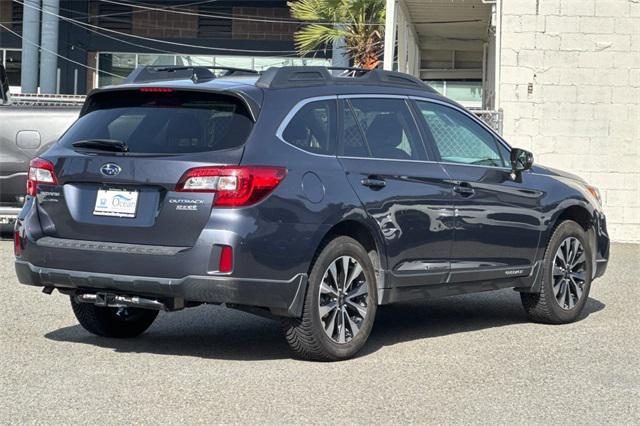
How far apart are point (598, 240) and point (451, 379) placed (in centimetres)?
333

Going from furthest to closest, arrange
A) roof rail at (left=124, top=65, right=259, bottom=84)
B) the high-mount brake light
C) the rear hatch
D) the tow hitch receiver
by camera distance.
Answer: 1. roof rail at (left=124, top=65, right=259, bottom=84)
2. the high-mount brake light
3. the tow hitch receiver
4. the rear hatch

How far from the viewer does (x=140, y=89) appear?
26.3 ft

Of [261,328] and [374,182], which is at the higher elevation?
[374,182]

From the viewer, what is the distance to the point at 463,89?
3391 cm

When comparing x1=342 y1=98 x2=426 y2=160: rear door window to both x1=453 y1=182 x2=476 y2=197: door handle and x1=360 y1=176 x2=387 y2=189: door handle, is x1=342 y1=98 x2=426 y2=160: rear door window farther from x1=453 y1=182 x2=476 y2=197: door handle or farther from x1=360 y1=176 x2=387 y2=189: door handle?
x1=453 y1=182 x2=476 y2=197: door handle

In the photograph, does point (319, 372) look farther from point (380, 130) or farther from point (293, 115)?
point (380, 130)

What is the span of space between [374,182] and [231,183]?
1.16 meters

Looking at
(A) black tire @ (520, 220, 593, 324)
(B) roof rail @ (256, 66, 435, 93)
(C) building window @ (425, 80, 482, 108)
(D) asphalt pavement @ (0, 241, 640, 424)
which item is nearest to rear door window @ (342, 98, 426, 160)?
(B) roof rail @ (256, 66, 435, 93)

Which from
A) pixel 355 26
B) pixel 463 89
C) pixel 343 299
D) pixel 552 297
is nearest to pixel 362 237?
pixel 343 299

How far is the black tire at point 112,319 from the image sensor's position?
859cm

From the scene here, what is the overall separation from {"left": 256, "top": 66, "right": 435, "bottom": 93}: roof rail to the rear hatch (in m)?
0.38

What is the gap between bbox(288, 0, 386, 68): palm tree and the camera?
3016 cm

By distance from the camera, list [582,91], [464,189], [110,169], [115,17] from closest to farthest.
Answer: [110,169] < [464,189] < [582,91] < [115,17]

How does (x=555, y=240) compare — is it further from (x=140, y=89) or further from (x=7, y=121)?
(x=7, y=121)
